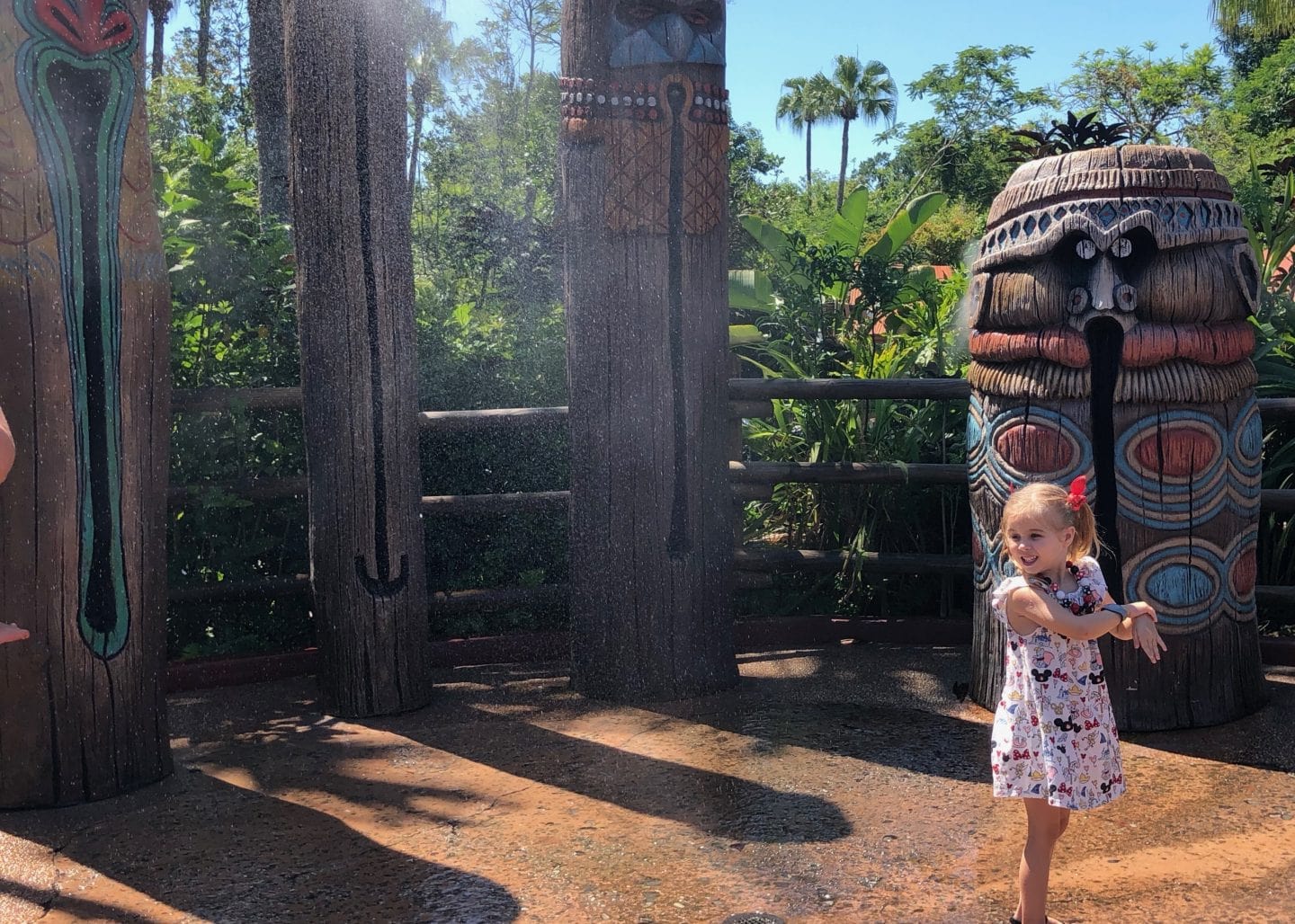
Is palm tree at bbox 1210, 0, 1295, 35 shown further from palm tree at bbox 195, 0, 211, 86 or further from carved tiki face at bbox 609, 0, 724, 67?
carved tiki face at bbox 609, 0, 724, 67

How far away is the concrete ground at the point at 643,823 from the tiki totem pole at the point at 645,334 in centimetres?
30

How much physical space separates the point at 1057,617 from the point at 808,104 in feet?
149

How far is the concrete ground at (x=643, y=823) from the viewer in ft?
9.13

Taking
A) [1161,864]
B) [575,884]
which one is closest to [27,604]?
[575,884]

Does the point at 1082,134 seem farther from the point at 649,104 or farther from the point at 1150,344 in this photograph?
the point at 649,104

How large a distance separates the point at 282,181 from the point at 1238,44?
81.6 ft

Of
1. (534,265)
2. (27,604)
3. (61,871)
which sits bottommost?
(61,871)

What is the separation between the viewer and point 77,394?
3.37 m

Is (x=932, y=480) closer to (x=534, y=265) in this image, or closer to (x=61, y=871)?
(x=61, y=871)

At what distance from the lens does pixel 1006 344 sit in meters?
3.96

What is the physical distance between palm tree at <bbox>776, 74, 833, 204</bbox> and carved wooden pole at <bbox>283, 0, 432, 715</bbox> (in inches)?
1516

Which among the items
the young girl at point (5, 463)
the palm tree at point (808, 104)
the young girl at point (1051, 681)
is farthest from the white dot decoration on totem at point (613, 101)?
the palm tree at point (808, 104)

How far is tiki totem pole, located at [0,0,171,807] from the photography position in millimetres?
3254

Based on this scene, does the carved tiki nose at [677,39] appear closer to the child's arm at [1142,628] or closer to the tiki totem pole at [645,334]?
the tiki totem pole at [645,334]
